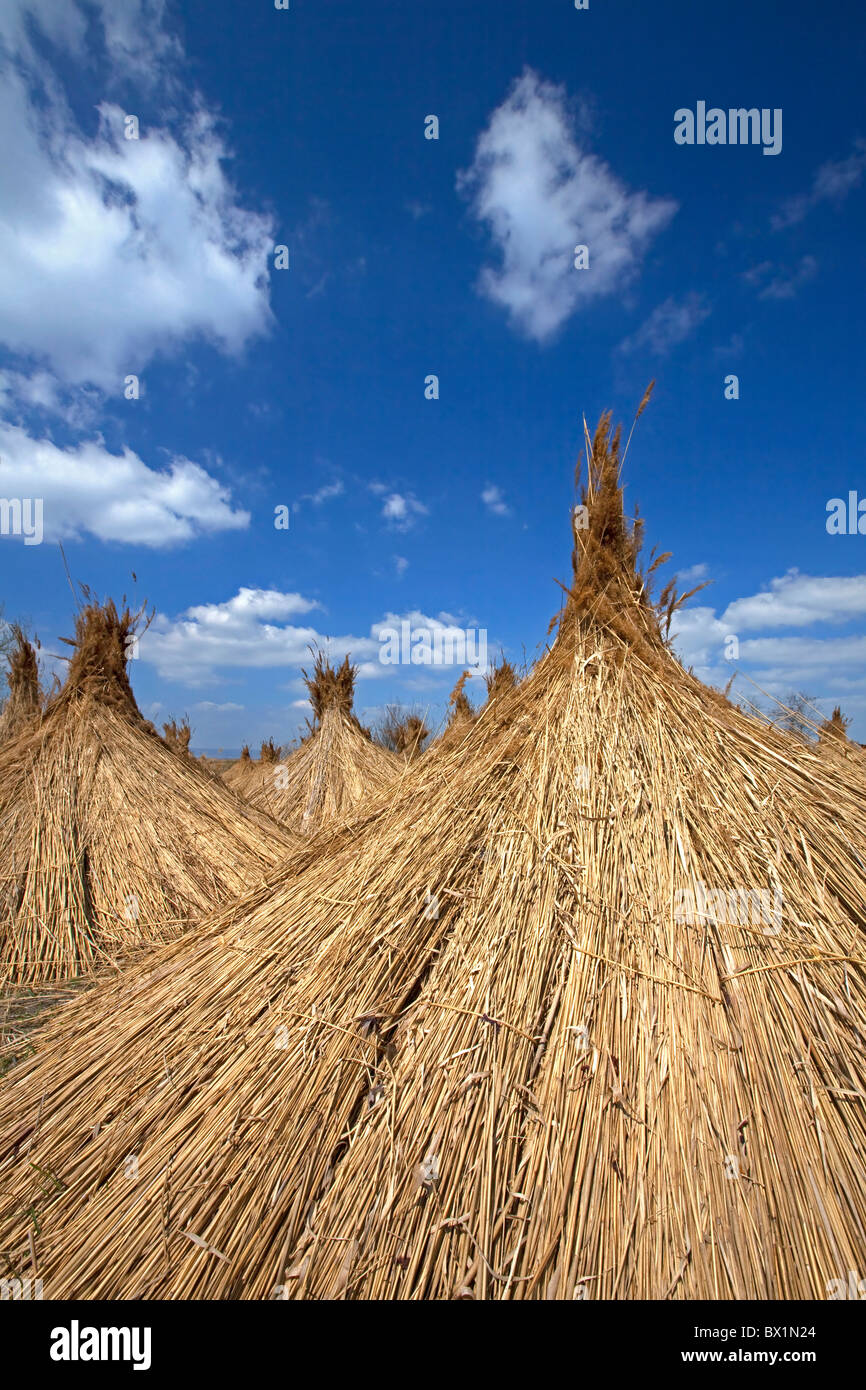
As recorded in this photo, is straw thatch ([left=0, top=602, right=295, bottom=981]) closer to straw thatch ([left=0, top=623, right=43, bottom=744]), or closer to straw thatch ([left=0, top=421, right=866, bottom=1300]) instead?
straw thatch ([left=0, top=421, right=866, bottom=1300])

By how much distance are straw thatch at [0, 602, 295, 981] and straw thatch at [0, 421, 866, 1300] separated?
2.47 metres

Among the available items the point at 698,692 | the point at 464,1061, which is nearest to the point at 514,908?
the point at 464,1061

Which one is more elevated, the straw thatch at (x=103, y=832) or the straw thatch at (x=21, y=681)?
the straw thatch at (x=21, y=681)

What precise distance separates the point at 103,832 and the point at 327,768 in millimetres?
7327

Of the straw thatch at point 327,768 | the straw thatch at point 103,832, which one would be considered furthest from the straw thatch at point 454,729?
the straw thatch at point 327,768

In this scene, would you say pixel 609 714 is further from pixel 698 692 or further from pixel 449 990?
pixel 449 990

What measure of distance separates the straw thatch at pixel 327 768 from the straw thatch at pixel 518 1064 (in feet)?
30.0

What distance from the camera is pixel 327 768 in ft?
43.5

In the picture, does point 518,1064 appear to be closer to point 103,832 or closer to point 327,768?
point 103,832

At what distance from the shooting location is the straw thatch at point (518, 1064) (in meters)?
1.79

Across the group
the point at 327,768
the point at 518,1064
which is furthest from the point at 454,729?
the point at 327,768

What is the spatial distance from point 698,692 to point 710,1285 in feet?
7.90

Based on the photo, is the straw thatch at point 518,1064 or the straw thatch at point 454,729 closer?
the straw thatch at point 518,1064

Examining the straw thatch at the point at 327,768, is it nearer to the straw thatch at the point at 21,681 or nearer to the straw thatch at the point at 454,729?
the straw thatch at the point at 21,681
